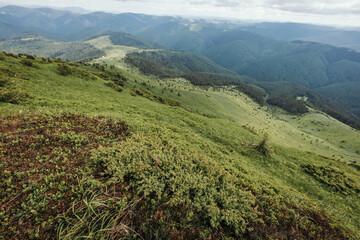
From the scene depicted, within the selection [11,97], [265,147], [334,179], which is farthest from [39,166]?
[334,179]

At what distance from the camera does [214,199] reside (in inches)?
332

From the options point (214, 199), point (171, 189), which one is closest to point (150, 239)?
point (171, 189)

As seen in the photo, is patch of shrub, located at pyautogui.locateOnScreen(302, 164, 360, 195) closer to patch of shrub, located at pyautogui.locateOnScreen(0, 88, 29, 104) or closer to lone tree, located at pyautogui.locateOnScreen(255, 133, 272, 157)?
lone tree, located at pyautogui.locateOnScreen(255, 133, 272, 157)

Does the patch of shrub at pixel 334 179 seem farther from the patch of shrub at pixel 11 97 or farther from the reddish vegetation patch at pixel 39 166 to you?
the patch of shrub at pixel 11 97

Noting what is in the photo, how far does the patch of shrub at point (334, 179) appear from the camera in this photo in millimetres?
18359

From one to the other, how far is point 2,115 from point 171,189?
1448 centimetres

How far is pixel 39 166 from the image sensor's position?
288 inches

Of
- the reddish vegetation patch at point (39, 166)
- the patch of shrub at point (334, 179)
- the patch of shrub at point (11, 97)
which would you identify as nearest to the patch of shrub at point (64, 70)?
the patch of shrub at point (11, 97)

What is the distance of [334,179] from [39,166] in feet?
98.6

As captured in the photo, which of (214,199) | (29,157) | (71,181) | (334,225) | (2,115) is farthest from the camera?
(2,115)

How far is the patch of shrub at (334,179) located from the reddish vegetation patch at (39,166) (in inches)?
978

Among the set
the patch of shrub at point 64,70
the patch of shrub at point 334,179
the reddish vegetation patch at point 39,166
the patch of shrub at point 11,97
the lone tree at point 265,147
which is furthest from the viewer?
the patch of shrub at point 64,70

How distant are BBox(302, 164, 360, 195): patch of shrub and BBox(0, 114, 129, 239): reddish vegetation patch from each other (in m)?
24.8

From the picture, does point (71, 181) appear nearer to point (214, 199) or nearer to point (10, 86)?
point (214, 199)
